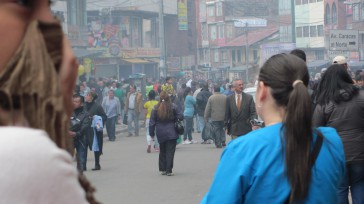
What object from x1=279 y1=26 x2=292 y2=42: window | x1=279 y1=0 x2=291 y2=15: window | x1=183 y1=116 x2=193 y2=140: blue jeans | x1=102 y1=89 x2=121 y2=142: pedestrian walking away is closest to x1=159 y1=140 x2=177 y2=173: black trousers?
x1=183 y1=116 x2=193 y2=140: blue jeans

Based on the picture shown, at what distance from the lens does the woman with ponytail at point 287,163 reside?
9.57 feet

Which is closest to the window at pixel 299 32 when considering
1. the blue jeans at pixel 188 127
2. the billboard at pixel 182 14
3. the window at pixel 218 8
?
the window at pixel 218 8

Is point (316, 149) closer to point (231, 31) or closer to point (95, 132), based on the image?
point (95, 132)

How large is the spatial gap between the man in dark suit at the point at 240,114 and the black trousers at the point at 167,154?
1119mm

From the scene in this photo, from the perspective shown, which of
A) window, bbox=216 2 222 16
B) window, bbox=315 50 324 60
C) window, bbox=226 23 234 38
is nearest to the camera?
window, bbox=315 50 324 60

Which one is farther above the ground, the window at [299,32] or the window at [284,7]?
the window at [284,7]

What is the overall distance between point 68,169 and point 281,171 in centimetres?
182

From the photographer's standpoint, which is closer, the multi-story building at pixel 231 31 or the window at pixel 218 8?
the multi-story building at pixel 231 31

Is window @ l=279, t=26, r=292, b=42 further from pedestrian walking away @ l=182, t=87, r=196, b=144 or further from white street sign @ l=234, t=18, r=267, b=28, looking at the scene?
pedestrian walking away @ l=182, t=87, r=196, b=144

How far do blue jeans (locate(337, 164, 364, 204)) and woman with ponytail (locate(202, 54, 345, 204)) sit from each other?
314cm

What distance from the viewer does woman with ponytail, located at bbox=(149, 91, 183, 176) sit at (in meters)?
13.3

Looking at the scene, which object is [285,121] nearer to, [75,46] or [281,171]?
[281,171]

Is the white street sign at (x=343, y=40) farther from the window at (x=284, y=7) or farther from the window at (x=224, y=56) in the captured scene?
the window at (x=284, y=7)

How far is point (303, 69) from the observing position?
3162 millimetres
